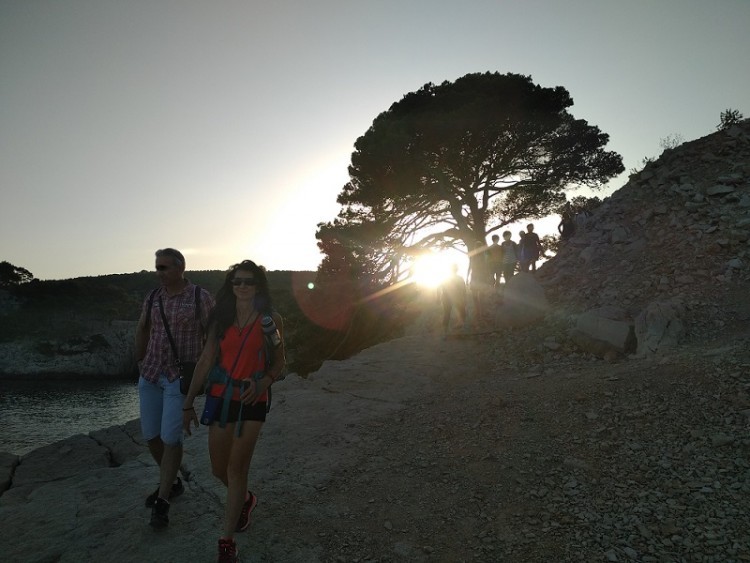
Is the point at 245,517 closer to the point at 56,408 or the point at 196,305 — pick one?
the point at 196,305

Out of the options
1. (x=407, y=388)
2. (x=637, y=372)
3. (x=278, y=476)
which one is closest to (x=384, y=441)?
(x=278, y=476)

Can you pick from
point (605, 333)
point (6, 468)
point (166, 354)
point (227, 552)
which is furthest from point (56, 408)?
point (605, 333)

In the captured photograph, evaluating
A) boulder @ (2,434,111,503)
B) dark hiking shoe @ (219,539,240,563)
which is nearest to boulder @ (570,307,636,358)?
dark hiking shoe @ (219,539,240,563)

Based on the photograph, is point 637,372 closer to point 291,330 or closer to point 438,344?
point 438,344

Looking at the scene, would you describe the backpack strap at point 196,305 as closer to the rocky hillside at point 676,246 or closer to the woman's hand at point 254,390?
the woman's hand at point 254,390

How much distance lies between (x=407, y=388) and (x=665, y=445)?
3992mm

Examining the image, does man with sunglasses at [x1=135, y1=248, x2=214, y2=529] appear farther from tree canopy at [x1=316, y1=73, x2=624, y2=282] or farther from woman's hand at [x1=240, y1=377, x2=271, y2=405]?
tree canopy at [x1=316, y1=73, x2=624, y2=282]

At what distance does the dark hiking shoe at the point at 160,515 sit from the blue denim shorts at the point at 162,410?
49cm

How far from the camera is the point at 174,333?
10.9 ft

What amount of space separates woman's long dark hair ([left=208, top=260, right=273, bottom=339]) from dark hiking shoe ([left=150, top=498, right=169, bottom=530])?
1.51 m

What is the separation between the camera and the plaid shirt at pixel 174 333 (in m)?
3.27

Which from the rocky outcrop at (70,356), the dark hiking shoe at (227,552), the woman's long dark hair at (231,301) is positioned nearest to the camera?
the dark hiking shoe at (227,552)

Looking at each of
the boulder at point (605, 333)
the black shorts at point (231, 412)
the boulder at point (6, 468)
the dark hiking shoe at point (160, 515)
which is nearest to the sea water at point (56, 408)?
the boulder at point (6, 468)

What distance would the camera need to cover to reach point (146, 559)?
9.33 ft
